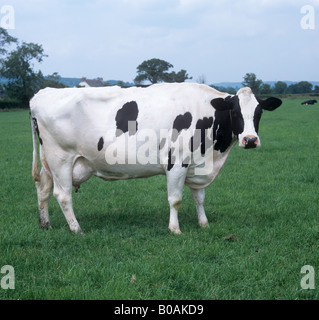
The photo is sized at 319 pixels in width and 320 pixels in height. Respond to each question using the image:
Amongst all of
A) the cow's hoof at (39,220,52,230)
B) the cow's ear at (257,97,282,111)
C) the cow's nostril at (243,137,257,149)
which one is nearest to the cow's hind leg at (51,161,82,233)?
the cow's hoof at (39,220,52,230)

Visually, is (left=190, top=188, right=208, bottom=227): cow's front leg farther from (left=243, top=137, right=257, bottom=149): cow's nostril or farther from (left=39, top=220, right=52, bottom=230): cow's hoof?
(left=39, top=220, right=52, bottom=230): cow's hoof

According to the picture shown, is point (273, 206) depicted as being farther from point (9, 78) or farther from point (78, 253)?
point (9, 78)

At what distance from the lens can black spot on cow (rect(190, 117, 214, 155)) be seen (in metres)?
5.70

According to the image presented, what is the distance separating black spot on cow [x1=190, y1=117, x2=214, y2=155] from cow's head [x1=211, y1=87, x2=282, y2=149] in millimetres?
234

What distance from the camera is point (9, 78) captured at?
60562 mm

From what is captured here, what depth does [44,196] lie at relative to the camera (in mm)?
6051

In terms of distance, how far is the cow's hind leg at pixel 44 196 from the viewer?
19.3 feet

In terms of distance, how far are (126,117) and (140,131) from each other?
27 cm

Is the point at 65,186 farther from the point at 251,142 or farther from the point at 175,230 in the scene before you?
the point at 251,142

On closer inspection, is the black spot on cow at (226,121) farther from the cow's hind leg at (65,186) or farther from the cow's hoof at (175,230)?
the cow's hind leg at (65,186)

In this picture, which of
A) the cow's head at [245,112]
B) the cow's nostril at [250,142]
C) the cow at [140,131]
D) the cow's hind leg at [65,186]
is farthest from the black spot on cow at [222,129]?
the cow's hind leg at [65,186]

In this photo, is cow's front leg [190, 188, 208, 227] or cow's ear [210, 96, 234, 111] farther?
cow's front leg [190, 188, 208, 227]

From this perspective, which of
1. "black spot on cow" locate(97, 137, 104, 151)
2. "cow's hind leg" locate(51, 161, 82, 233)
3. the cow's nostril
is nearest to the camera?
the cow's nostril

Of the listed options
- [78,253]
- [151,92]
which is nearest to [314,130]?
[151,92]
